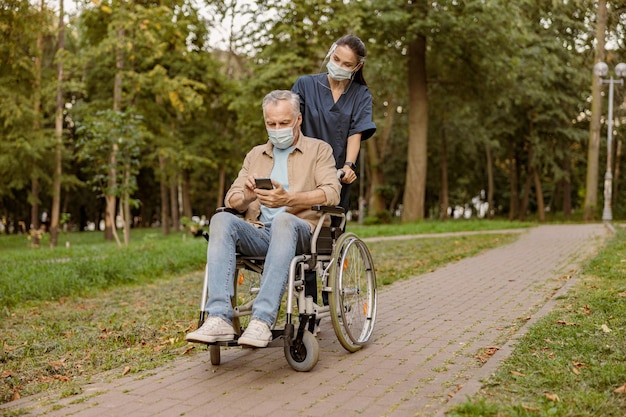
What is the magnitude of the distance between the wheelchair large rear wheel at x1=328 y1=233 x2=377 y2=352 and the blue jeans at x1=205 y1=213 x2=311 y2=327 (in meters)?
0.37

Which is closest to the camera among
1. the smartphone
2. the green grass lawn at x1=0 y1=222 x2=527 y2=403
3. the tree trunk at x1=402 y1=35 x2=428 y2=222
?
the smartphone

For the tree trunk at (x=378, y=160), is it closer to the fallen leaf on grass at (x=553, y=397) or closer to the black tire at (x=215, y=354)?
the black tire at (x=215, y=354)

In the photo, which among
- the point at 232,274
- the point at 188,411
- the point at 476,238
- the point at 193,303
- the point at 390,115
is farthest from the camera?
the point at 390,115

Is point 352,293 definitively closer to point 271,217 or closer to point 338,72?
point 271,217

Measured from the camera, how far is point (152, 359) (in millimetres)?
4504

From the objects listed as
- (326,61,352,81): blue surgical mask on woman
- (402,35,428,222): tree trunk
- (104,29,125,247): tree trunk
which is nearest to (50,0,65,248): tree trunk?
(104,29,125,247): tree trunk

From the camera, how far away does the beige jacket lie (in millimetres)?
4309

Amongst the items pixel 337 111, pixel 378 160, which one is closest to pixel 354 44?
pixel 337 111

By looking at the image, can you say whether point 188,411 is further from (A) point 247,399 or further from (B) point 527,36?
(B) point 527,36

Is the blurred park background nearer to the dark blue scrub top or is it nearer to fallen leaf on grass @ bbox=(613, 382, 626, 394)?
the dark blue scrub top

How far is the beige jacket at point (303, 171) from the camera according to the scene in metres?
4.31

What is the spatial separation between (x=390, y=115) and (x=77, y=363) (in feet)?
88.0

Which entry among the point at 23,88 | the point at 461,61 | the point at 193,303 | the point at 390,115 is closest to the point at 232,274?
the point at 193,303

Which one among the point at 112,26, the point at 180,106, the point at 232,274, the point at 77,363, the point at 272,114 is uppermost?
the point at 112,26
